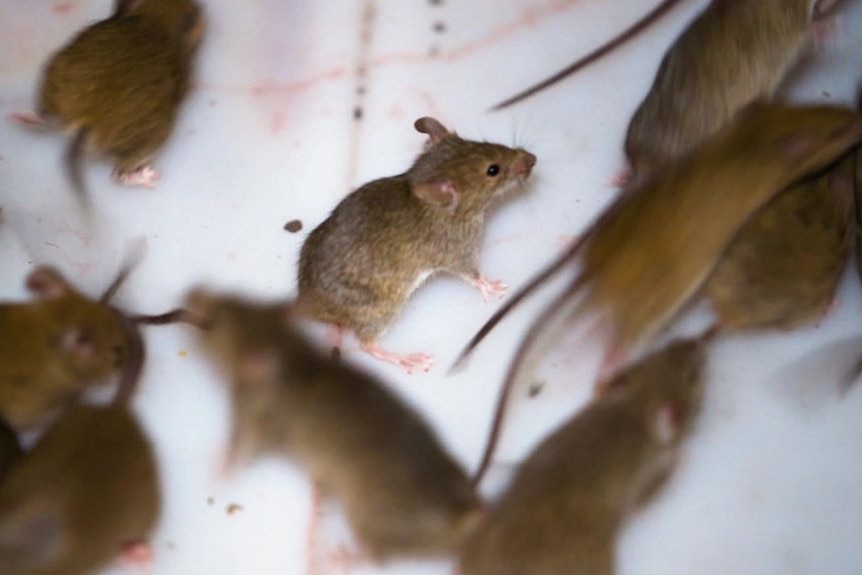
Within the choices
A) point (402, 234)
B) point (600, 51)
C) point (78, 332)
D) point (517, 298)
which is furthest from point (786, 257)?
point (78, 332)

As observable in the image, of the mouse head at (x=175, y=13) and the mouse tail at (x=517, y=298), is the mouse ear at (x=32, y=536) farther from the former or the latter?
the mouse head at (x=175, y=13)

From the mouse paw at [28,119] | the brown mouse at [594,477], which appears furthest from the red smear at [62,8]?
the brown mouse at [594,477]

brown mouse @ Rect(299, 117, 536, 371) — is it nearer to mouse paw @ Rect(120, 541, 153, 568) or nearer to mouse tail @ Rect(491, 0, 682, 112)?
mouse tail @ Rect(491, 0, 682, 112)

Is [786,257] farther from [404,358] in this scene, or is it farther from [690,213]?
[404,358]

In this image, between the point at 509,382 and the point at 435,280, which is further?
the point at 435,280

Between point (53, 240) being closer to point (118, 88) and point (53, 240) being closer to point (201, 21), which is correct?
point (118, 88)

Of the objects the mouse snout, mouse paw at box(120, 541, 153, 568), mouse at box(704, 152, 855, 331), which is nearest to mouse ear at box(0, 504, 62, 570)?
mouse paw at box(120, 541, 153, 568)
